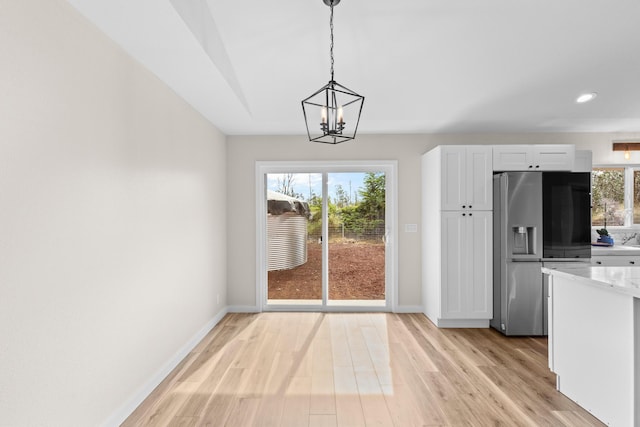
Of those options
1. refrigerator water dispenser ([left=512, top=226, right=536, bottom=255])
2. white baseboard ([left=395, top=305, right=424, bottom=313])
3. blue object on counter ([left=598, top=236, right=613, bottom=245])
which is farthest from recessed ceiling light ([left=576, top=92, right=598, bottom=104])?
white baseboard ([left=395, top=305, right=424, bottom=313])

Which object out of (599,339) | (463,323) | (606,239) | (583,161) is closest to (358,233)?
(463,323)

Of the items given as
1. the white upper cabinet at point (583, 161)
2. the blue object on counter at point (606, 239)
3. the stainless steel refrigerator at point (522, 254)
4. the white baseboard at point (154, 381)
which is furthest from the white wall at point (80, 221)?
the blue object on counter at point (606, 239)

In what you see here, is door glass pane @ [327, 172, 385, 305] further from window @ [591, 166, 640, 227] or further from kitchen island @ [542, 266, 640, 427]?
window @ [591, 166, 640, 227]

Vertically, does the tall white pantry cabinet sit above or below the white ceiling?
below

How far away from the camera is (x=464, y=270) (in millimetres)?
4020

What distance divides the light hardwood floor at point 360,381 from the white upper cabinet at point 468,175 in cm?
150

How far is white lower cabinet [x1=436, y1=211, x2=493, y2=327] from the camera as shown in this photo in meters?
4.01

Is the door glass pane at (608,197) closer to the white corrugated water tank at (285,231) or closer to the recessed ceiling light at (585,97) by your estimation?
the recessed ceiling light at (585,97)

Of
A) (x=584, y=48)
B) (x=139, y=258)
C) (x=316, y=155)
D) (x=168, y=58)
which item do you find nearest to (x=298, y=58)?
(x=168, y=58)

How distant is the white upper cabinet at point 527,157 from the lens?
398 centimetres

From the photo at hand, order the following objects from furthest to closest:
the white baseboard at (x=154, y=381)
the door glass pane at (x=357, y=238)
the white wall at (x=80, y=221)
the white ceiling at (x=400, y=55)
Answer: the door glass pane at (x=357, y=238), the white ceiling at (x=400, y=55), the white baseboard at (x=154, y=381), the white wall at (x=80, y=221)

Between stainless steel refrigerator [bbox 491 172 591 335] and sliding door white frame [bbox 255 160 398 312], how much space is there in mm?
1319

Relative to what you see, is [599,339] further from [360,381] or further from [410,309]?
[410,309]

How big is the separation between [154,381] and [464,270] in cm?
327
